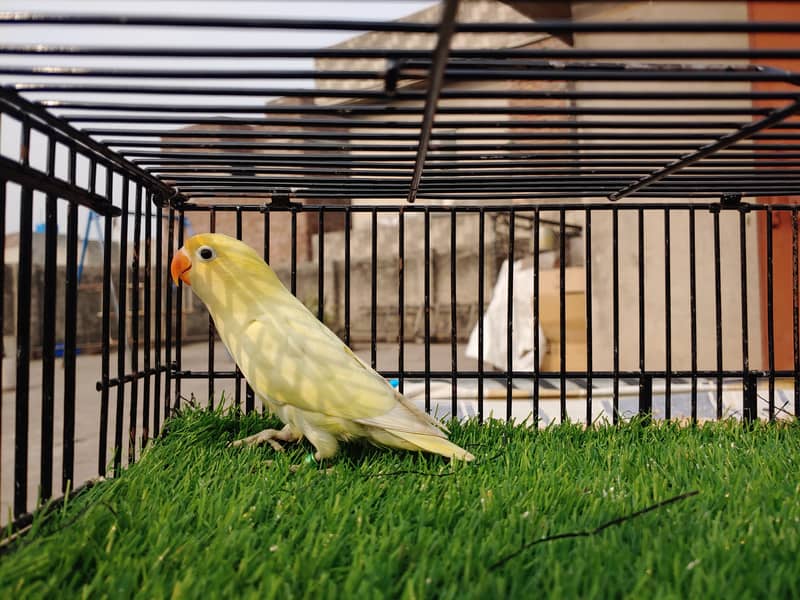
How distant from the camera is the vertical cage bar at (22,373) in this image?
141 centimetres

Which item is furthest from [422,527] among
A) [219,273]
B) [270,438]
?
[219,273]

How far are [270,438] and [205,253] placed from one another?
629 millimetres

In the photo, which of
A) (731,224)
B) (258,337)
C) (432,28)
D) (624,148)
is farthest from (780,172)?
(731,224)

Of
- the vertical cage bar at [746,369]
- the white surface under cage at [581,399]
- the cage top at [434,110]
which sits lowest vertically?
the white surface under cage at [581,399]

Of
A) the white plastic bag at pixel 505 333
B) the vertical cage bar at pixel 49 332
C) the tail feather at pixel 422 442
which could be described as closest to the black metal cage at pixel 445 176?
the vertical cage bar at pixel 49 332

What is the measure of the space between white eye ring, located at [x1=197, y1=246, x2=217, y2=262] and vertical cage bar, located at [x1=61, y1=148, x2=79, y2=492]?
15.0 inches

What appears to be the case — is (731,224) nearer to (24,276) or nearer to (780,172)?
(780,172)

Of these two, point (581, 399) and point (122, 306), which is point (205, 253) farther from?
point (581, 399)

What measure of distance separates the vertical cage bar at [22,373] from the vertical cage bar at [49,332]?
68mm

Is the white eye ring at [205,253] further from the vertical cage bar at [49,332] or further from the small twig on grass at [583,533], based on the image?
the small twig on grass at [583,533]

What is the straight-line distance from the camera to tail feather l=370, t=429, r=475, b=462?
1.84 metres

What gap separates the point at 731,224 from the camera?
4.79 m

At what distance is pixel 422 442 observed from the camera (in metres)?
1.84

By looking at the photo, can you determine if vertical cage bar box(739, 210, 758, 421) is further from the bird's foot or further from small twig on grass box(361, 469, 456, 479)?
the bird's foot
